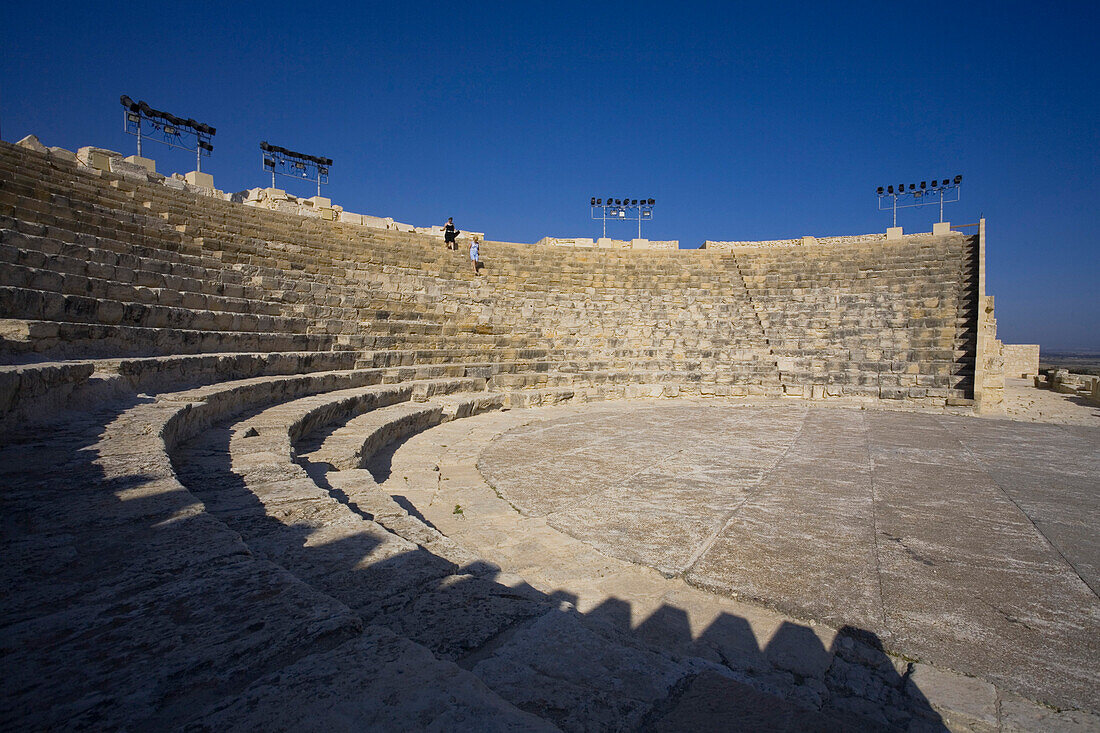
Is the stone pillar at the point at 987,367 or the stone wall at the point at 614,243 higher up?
the stone wall at the point at 614,243

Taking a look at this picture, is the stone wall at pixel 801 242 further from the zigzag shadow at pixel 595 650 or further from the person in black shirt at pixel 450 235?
the zigzag shadow at pixel 595 650

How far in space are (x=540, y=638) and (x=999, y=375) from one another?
41.5 feet

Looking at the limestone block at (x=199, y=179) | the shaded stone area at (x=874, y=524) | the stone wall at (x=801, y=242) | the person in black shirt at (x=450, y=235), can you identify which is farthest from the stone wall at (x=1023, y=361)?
the limestone block at (x=199, y=179)

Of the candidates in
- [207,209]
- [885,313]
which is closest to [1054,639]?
[885,313]

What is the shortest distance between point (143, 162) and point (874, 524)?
16.9 m

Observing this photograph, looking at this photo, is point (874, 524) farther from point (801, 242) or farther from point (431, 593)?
point (801, 242)

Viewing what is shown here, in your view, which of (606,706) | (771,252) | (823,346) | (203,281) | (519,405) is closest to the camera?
(606,706)

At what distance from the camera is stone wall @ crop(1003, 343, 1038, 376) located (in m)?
23.3

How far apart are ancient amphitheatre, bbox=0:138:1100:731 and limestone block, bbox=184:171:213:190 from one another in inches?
170

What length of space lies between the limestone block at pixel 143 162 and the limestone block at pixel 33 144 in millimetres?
1934

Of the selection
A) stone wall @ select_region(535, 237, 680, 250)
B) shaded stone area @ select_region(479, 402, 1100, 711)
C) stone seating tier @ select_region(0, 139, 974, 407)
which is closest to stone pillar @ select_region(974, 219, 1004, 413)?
stone seating tier @ select_region(0, 139, 974, 407)

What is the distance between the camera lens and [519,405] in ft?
33.3

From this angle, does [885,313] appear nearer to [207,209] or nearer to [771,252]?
[771,252]

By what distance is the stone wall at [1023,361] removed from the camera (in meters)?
23.3
